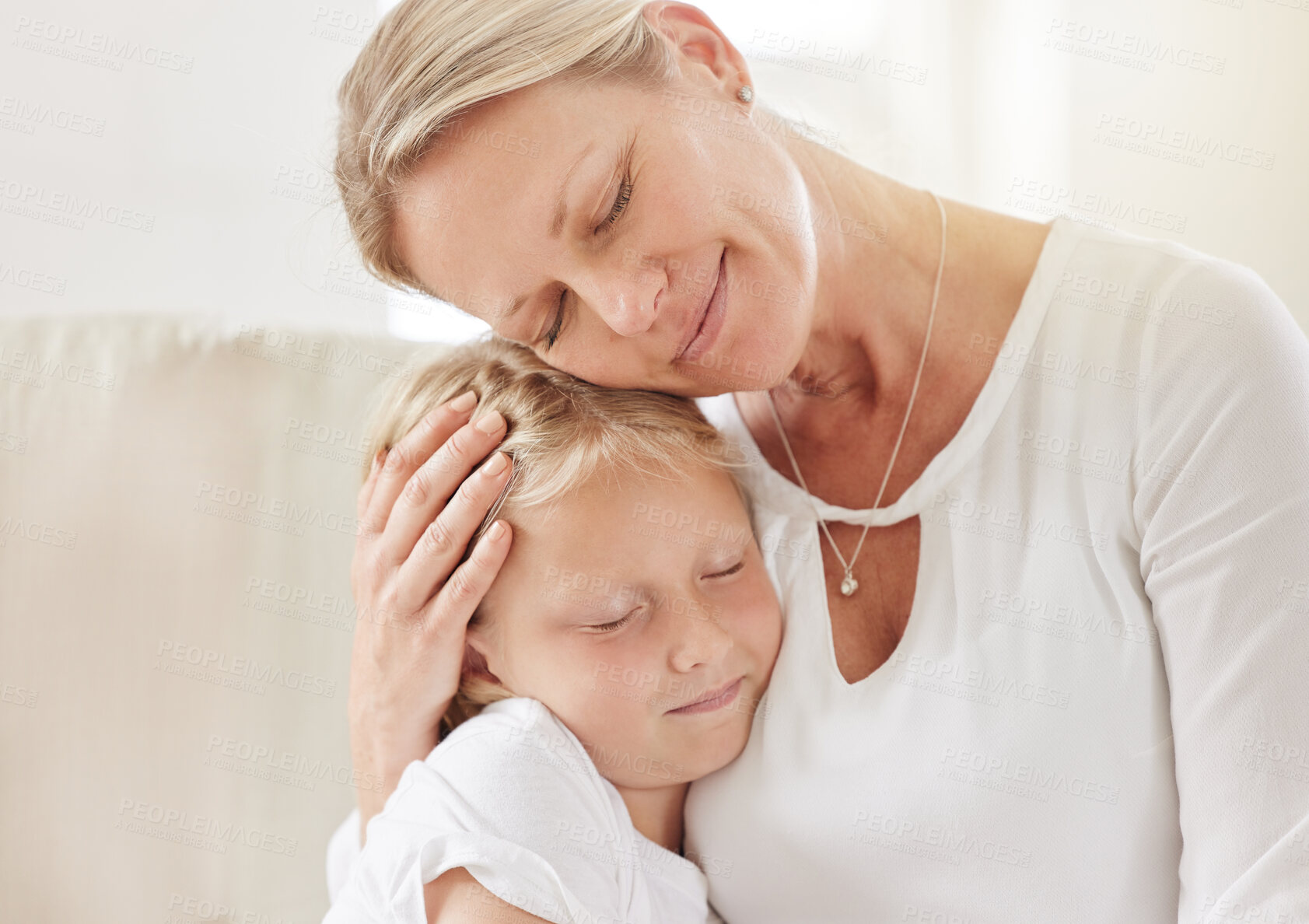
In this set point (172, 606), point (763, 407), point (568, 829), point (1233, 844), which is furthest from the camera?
point (172, 606)

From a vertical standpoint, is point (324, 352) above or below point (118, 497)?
above

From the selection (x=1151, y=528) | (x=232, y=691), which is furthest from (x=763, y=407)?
(x=232, y=691)

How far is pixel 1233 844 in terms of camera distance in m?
0.96

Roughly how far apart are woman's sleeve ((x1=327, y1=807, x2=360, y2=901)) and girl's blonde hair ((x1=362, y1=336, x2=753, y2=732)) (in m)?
0.21

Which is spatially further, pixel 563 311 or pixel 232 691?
pixel 232 691

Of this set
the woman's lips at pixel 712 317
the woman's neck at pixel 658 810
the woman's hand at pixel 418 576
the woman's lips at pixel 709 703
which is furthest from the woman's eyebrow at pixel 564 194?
the woman's neck at pixel 658 810

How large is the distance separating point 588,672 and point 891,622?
0.33 m

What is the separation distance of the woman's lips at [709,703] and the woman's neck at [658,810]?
0.42 ft

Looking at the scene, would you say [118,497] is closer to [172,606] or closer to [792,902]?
[172,606]

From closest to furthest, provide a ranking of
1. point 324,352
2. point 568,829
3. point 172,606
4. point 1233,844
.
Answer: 1. point 1233,844
2. point 568,829
3. point 172,606
4. point 324,352

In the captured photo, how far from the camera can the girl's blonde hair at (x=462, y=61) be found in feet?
3.48

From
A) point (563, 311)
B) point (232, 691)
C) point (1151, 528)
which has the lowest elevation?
point (232, 691)

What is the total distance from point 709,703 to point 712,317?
0.41m

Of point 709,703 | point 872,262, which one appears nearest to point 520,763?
point 709,703
